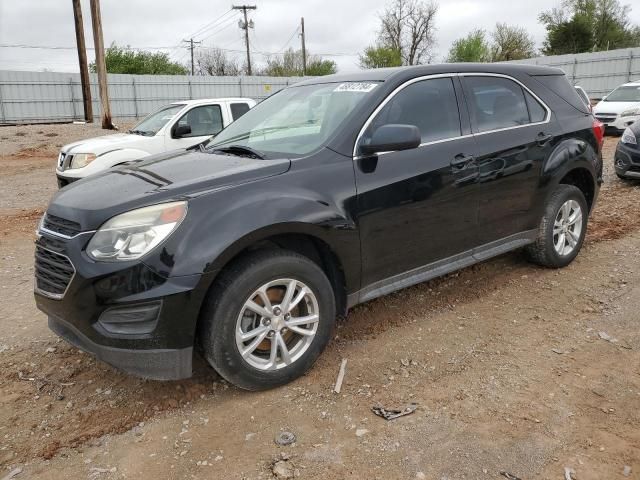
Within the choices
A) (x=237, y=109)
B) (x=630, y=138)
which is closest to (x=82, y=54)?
(x=237, y=109)

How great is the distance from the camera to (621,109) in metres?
15.6

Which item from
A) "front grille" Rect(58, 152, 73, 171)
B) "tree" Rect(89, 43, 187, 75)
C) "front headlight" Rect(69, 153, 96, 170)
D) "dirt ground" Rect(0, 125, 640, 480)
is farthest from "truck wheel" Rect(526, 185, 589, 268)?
"tree" Rect(89, 43, 187, 75)

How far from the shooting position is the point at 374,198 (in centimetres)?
340

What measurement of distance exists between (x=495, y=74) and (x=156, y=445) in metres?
3.63

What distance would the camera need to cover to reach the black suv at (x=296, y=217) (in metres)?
2.76

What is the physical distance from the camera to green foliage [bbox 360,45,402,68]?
54.3 metres

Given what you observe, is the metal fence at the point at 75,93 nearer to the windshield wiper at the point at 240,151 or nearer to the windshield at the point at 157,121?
the windshield at the point at 157,121

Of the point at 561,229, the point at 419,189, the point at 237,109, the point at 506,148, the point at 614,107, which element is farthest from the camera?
the point at 614,107

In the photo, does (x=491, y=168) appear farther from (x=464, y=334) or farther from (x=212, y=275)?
(x=212, y=275)

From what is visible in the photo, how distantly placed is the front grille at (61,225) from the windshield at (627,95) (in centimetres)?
1723

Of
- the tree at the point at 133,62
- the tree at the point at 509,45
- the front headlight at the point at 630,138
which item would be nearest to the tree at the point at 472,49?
the tree at the point at 509,45

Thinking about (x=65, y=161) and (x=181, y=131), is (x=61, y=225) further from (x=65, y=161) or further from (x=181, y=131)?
(x=65, y=161)

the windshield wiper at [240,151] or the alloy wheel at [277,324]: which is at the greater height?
the windshield wiper at [240,151]

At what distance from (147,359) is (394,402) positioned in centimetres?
135
